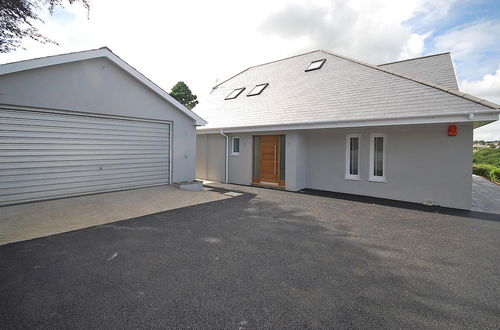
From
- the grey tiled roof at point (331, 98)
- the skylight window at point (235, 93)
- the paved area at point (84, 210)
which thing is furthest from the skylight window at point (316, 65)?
the paved area at point (84, 210)

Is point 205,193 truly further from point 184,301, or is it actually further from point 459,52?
point 459,52

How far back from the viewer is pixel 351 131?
30.2ft

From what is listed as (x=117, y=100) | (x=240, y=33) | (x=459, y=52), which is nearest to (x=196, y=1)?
(x=240, y=33)

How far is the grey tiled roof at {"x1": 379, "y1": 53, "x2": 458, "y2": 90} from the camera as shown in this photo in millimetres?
9682

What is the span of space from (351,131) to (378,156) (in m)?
1.32

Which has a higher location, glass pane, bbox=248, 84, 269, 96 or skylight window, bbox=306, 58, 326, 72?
skylight window, bbox=306, 58, 326, 72

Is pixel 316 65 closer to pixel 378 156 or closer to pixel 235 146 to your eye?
pixel 235 146

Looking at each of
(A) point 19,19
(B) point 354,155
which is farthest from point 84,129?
(B) point 354,155

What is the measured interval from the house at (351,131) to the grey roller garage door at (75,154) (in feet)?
12.0

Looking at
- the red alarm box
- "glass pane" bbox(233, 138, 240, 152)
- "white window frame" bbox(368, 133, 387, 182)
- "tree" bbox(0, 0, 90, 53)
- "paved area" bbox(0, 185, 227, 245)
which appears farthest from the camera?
"glass pane" bbox(233, 138, 240, 152)

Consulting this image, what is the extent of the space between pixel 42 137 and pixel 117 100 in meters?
2.47

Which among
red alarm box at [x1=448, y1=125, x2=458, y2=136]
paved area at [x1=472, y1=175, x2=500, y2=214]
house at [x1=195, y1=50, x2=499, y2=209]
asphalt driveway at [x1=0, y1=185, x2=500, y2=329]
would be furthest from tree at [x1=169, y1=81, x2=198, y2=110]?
paved area at [x1=472, y1=175, x2=500, y2=214]

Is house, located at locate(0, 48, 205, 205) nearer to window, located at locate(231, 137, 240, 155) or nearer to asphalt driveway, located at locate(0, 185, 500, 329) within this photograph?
window, located at locate(231, 137, 240, 155)

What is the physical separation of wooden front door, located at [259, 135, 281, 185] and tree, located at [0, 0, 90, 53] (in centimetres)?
767
